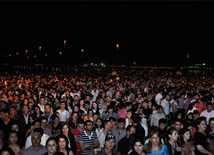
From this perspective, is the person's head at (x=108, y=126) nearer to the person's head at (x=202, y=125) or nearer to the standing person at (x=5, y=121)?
the person's head at (x=202, y=125)

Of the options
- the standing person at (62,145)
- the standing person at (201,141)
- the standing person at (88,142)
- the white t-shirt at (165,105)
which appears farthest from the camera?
the white t-shirt at (165,105)

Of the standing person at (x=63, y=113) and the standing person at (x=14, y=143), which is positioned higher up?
the standing person at (x=63, y=113)

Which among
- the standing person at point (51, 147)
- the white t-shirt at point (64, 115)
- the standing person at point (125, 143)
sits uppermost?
the white t-shirt at point (64, 115)

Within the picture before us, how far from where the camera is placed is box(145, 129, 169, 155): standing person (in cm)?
509

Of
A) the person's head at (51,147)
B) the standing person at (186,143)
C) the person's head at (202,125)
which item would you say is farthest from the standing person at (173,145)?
the person's head at (51,147)

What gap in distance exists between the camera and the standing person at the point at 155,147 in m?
5.09

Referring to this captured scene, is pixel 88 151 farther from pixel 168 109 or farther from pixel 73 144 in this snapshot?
pixel 168 109

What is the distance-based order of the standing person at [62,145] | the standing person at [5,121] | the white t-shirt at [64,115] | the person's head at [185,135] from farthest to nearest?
the white t-shirt at [64,115]
the standing person at [5,121]
the person's head at [185,135]
the standing person at [62,145]

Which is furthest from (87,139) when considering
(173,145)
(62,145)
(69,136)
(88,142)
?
(173,145)

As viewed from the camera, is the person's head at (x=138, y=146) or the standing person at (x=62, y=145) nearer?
the person's head at (x=138, y=146)

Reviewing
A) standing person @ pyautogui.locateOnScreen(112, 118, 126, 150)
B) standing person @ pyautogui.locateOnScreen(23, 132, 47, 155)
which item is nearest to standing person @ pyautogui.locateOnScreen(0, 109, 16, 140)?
standing person @ pyautogui.locateOnScreen(23, 132, 47, 155)

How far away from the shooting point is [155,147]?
5172 millimetres

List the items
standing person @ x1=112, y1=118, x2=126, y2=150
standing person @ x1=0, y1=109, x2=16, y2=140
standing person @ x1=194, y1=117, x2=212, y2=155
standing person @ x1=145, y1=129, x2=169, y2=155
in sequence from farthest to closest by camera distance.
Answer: standing person @ x1=0, y1=109, x2=16, y2=140
standing person @ x1=112, y1=118, x2=126, y2=150
standing person @ x1=194, y1=117, x2=212, y2=155
standing person @ x1=145, y1=129, x2=169, y2=155

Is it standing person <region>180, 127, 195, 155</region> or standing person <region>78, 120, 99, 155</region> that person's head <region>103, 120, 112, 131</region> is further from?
standing person <region>180, 127, 195, 155</region>
